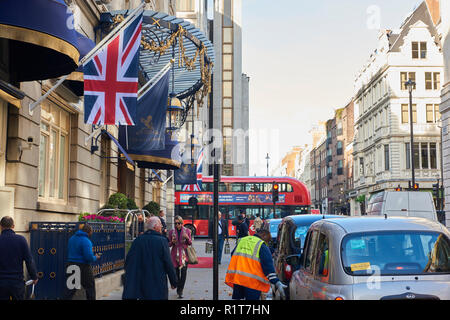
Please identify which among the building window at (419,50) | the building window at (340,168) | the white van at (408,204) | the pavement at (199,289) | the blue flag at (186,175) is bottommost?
the pavement at (199,289)

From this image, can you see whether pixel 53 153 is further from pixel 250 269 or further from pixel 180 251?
pixel 250 269

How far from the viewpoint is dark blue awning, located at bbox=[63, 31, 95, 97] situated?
44.9ft

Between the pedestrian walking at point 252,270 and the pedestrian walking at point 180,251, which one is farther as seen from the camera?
the pedestrian walking at point 180,251

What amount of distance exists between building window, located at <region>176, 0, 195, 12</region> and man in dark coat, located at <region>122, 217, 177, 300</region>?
51.4m

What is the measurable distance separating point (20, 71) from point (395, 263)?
26.6 ft

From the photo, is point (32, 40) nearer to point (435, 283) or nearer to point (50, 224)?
point (50, 224)

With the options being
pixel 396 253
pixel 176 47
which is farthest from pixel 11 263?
pixel 176 47

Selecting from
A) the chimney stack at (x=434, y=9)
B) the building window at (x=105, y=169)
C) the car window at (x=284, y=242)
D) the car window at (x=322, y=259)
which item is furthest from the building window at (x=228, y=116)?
the car window at (x=322, y=259)

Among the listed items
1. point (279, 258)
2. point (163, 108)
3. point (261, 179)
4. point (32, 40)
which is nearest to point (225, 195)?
point (261, 179)

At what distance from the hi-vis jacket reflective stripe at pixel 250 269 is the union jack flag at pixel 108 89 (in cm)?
485

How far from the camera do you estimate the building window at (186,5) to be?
56781 mm

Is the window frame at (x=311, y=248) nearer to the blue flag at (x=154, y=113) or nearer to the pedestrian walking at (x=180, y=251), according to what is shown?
the pedestrian walking at (x=180, y=251)

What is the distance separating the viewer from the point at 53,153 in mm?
14664

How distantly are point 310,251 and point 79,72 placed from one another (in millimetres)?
8373
